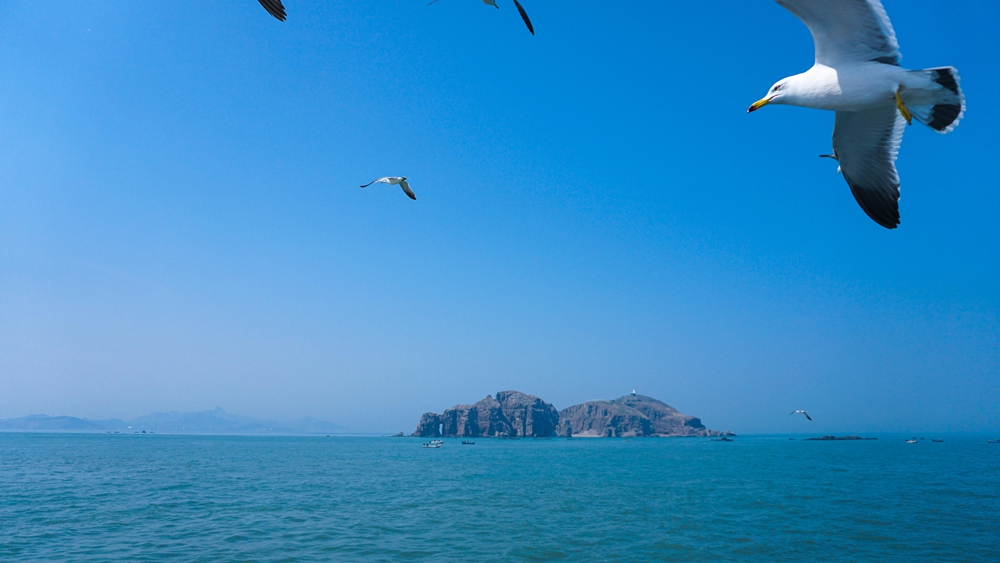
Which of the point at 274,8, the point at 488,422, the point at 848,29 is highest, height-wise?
the point at 848,29

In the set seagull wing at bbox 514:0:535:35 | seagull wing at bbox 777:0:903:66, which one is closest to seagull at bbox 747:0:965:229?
seagull wing at bbox 777:0:903:66

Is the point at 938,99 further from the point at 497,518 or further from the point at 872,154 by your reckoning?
the point at 497,518

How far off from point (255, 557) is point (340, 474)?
86.2 feet

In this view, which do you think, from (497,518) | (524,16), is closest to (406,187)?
(524,16)

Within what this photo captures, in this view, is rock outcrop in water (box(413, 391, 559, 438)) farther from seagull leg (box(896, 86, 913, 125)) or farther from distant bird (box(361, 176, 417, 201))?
seagull leg (box(896, 86, 913, 125))

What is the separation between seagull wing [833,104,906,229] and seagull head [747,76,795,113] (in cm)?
119

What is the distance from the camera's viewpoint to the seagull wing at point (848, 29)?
15.3 feet

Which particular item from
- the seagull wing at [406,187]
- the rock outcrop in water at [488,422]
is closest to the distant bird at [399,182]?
the seagull wing at [406,187]

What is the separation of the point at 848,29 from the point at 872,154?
1418 millimetres

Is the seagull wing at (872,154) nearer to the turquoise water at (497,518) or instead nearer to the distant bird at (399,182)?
the distant bird at (399,182)

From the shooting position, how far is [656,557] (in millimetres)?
15812

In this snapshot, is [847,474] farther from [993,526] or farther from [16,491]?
[16,491]

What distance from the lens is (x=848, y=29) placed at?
4816mm

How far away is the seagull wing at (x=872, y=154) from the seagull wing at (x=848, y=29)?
28.4 inches
